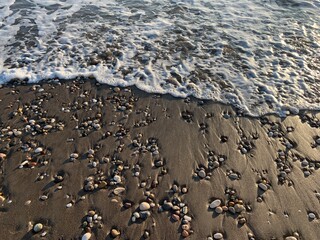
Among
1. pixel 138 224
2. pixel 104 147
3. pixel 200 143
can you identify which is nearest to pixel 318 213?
pixel 200 143

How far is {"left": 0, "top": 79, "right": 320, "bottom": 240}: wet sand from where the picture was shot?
450 centimetres

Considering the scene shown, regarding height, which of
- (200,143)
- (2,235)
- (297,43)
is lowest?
(2,235)

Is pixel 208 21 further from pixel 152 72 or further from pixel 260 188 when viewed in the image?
pixel 260 188

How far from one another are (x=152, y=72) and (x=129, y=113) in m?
1.69

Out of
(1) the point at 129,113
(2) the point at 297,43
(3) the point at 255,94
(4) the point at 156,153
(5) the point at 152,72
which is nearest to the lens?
(4) the point at 156,153

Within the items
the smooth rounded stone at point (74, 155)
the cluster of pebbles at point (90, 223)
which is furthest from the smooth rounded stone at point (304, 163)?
the smooth rounded stone at point (74, 155)

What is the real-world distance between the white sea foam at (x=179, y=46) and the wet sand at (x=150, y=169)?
772 millimetres

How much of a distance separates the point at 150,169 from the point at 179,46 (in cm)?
457

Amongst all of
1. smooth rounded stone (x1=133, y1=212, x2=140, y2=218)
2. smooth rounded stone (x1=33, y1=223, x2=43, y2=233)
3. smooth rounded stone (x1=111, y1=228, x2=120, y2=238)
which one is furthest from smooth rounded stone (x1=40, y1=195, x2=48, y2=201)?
smooth rounded stone (x1=133, y1=212, x2=140, y2=218)

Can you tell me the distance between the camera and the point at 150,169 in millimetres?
5293

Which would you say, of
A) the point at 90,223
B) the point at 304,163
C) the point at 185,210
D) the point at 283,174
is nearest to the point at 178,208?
the point at 185,210

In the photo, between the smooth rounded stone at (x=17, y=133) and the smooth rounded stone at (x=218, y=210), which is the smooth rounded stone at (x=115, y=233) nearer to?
the smooth rounded stone at (x=218, y=210)

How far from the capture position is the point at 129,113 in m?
6.48

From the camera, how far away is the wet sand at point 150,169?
4.50m
